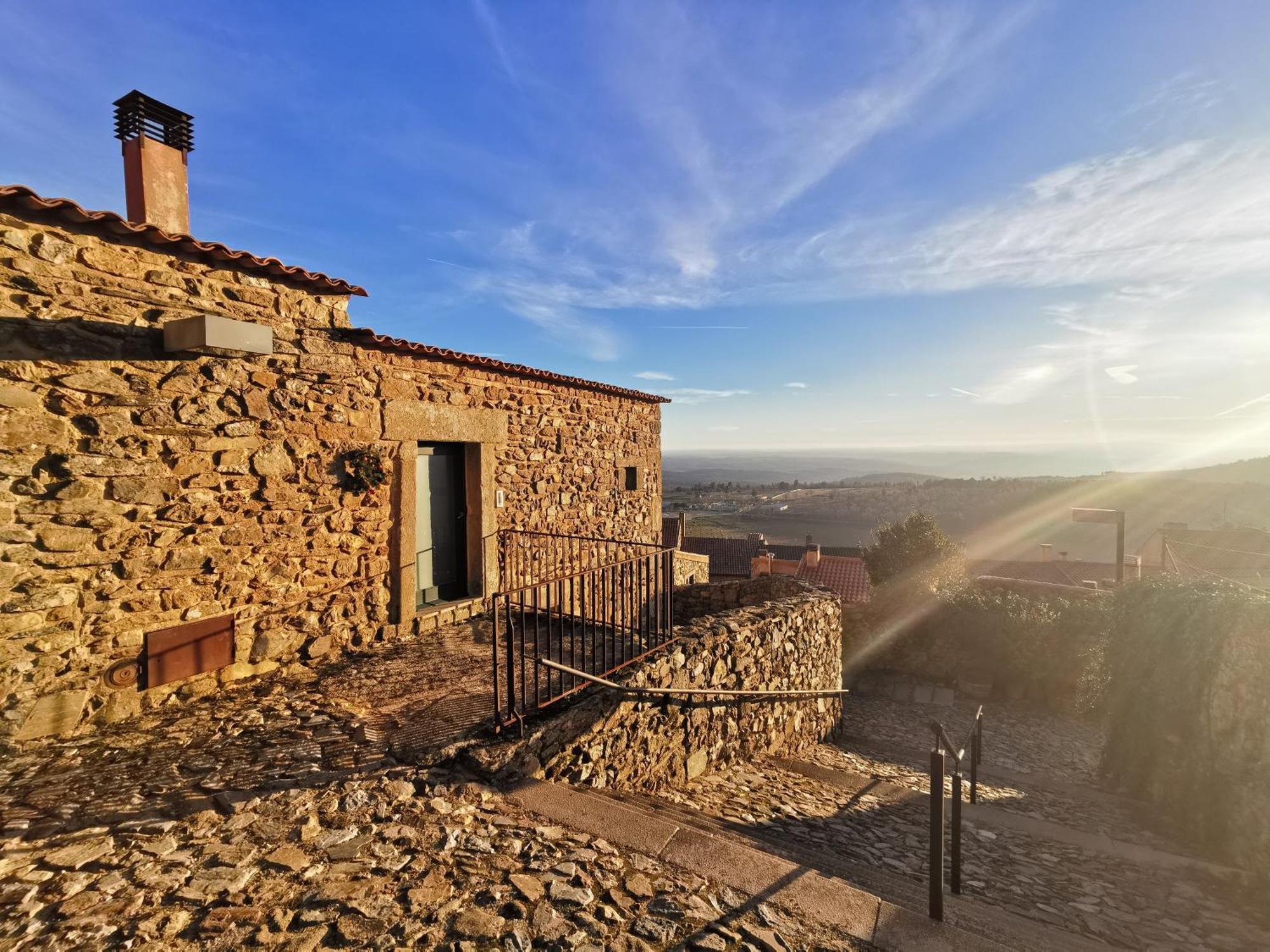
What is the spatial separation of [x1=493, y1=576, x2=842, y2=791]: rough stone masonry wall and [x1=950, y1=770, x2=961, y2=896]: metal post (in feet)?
7.53

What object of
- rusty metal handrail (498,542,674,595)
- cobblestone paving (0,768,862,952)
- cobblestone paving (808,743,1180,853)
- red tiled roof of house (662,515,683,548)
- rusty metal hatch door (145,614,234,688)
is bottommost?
cobblestone paving (808,743,1180,853)

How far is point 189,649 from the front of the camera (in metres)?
4.54

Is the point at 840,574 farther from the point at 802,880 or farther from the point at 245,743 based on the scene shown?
the point at 245,743

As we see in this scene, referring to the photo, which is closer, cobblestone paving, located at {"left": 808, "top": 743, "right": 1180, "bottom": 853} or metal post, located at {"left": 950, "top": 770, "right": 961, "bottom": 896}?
metal post, located at {"left": 950, "top": 770, "right": 961, "bottom": 896}

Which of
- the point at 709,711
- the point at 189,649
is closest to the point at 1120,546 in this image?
the point at 709,711

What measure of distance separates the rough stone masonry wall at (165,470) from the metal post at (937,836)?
5335 millimetres

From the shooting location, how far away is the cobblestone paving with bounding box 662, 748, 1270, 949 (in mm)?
4000

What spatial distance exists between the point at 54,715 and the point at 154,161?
496cm

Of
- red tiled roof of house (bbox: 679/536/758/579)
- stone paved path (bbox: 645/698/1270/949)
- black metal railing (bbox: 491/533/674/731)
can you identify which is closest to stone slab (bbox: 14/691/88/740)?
black metal railing (bbox: 491/533/674/731)

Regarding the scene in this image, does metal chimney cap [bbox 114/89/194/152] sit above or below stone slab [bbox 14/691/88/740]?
above

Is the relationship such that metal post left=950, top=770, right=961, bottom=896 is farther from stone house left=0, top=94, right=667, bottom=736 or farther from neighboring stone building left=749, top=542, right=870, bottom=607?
neighboring stone building left=749, top=542, right=870, bottom=607

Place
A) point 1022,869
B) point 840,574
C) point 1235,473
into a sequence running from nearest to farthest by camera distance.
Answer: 1. point 1022,869
2. point 840,574
3. point 1235,473

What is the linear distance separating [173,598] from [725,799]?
5.05 m

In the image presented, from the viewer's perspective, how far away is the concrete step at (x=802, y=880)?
2689 mm
